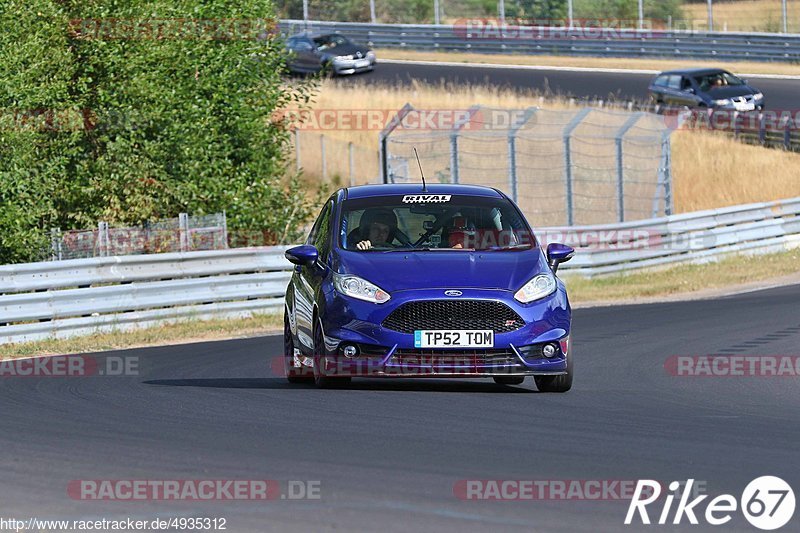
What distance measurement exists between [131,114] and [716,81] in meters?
25.3

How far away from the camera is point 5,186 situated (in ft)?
68.2

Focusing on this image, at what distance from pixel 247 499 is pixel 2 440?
252 centimetres

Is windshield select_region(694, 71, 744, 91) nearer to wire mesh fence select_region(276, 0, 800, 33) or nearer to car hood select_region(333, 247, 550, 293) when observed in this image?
wire mesh fence select_region(276, 0, 800, 33)

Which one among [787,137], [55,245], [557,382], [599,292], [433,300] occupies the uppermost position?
[433,300]

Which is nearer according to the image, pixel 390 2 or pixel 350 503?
pixel 350 503

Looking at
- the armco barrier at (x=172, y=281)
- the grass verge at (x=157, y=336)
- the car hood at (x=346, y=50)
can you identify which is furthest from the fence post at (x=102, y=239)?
the car hood at (x=346, y=50)

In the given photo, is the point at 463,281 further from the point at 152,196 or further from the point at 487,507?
the point at 152,196

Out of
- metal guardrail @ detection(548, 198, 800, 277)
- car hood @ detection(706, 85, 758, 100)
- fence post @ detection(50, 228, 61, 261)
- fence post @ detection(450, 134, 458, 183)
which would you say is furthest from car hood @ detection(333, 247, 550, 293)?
car hood @ detection(706, 85, 758, 100)

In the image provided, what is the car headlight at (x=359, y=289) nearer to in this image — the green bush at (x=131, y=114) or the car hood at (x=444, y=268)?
the car hood at (x=444, y=268)

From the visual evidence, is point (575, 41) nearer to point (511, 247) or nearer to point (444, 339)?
point (511, 247)

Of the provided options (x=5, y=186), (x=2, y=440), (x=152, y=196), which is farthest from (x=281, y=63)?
(x=2, y=440)

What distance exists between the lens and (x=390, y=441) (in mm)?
8703

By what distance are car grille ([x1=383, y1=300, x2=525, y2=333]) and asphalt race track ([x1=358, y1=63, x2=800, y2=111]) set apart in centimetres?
3622

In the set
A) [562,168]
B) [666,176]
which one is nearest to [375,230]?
[666,176]
